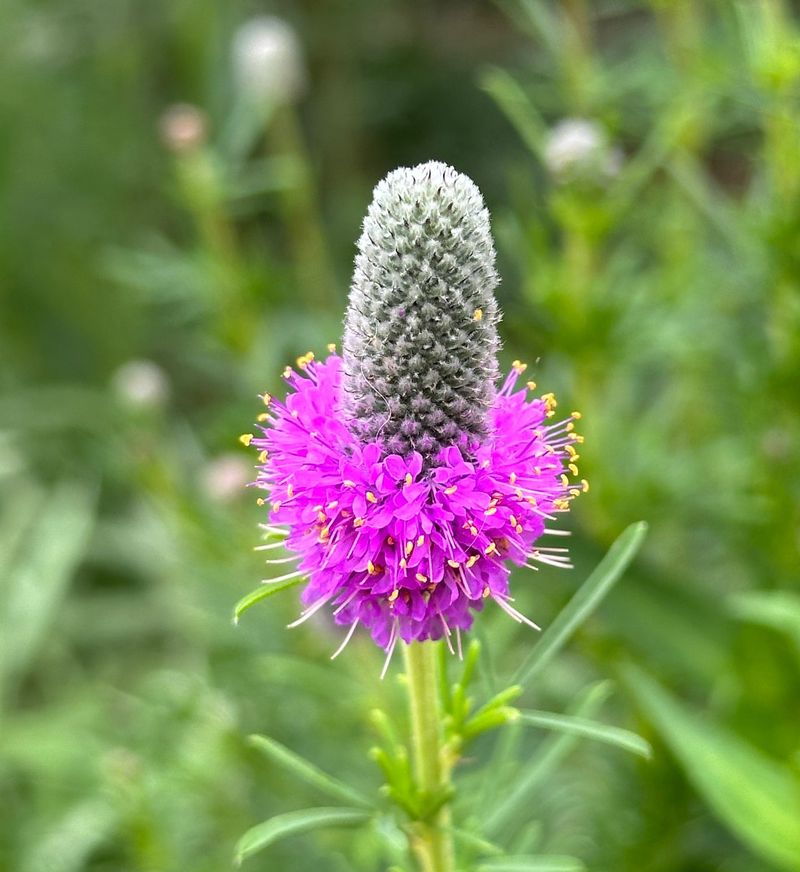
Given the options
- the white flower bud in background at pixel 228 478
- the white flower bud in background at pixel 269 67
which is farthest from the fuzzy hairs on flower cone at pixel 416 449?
the white flower bud in background at pixel 269 67

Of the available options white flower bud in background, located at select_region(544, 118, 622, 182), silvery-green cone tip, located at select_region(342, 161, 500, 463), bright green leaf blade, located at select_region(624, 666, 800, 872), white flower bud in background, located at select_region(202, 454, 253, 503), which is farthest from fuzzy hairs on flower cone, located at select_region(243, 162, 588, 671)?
white flower bud in background, located at select_region(202, 454, 253, 503)

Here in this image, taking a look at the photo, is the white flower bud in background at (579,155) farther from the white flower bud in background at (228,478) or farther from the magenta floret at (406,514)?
the magenta floret at (406,514)

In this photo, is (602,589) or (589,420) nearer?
(602,589)

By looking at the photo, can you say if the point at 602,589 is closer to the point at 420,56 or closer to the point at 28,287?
the point at 28,287

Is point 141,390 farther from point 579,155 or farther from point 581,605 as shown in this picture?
point 581,605

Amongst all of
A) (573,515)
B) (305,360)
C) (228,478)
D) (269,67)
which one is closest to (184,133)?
(269,67)

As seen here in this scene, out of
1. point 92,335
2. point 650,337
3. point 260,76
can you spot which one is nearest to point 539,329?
point 650,337

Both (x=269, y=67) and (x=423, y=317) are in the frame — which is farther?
(x=269, y=67)
